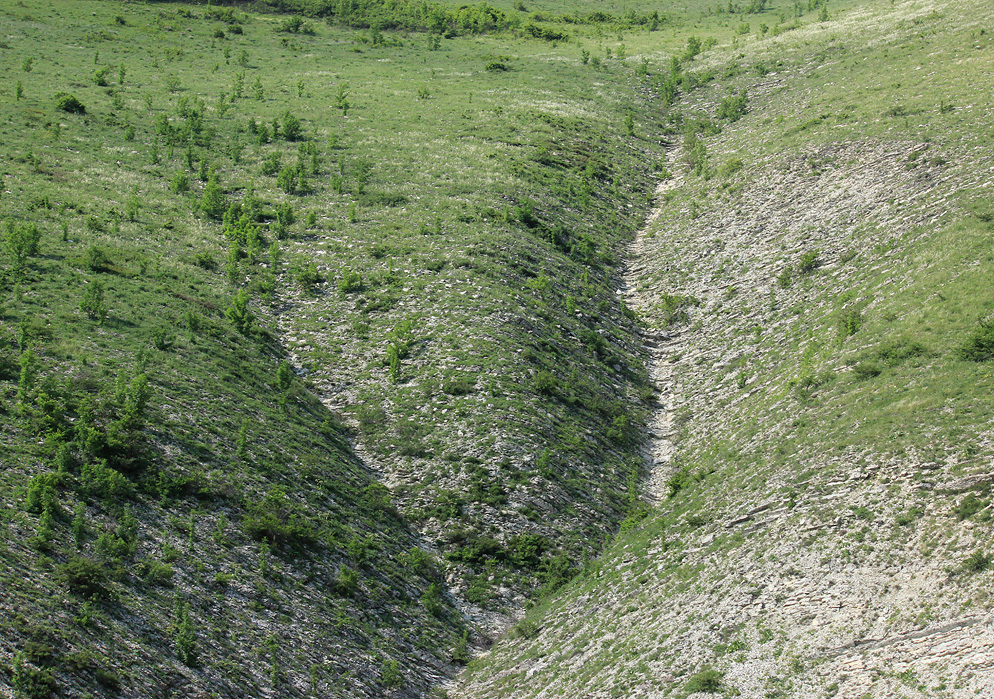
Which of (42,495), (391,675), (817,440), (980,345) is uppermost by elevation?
(980,345)

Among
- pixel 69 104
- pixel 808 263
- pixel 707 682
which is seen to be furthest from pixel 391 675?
pixel 69 104

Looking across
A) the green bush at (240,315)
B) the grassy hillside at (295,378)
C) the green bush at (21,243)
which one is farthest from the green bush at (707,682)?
the green bush at (21,243)

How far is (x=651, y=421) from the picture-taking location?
36.6m

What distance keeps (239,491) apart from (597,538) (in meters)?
12.9

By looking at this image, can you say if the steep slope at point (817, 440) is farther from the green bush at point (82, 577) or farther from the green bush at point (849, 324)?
the green bush at point (82, 577)

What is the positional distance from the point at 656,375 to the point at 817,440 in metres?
14.5

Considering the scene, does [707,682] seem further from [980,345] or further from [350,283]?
[350,283]

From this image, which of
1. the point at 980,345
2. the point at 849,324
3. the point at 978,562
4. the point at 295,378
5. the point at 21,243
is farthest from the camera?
the point at 295,378

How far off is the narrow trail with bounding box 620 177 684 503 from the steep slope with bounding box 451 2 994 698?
0.15 m

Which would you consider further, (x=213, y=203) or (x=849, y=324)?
(x=213, y=203)

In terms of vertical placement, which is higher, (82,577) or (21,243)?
(21,243)

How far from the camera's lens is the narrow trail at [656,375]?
33.3 m

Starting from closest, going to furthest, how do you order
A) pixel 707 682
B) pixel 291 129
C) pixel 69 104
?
1. pixel 707 682
2. pixel 69 104
3. pixel 291 129

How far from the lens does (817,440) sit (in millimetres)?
25984
